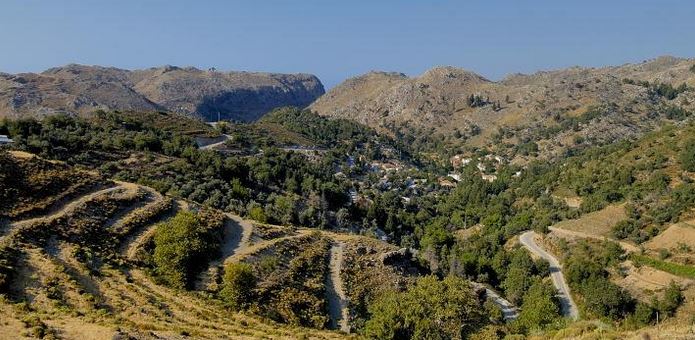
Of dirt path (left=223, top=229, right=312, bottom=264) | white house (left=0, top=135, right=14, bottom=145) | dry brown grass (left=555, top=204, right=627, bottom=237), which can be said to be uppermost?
white house (left=0, top=135, right=14, bottom=145)

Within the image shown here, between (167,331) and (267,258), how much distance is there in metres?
22.1

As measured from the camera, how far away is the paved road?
70.2 m

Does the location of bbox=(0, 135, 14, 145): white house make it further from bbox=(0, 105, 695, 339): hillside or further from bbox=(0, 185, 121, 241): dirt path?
bbox=(0, 185, 121, 241): dirt path

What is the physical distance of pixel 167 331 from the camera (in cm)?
2856

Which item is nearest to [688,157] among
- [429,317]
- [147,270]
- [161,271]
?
[429,317]

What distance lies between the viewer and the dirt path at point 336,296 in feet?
149

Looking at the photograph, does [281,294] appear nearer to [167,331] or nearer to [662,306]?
[167,331]

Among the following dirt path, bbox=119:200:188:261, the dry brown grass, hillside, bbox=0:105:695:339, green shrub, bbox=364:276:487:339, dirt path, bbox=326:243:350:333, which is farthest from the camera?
the dry brown grass

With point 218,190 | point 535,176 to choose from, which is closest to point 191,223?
point 218,190

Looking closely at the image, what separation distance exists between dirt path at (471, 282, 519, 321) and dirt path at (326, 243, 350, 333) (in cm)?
1922

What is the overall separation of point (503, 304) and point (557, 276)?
50.8ft

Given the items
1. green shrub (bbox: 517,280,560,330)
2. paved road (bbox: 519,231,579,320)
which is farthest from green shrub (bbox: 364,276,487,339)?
paved road (bbox: 519,231,579,320)

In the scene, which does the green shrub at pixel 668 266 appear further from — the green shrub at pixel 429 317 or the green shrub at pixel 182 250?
the green shrub at pixel 182 250

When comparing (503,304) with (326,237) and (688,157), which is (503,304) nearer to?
(326,237)
